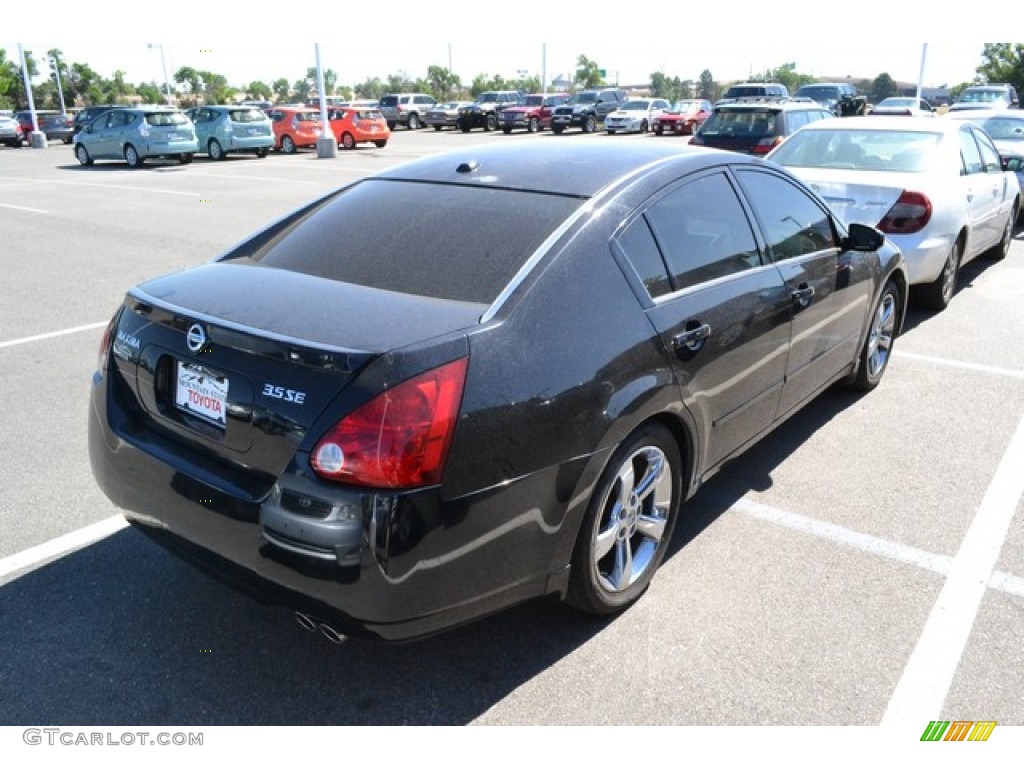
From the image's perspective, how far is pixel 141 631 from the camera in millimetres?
3064

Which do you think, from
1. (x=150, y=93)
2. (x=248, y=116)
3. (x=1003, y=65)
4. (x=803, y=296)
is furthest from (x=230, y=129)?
(x=150, y=93)

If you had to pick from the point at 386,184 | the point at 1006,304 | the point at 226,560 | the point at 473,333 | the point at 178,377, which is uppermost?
the point at 386,184

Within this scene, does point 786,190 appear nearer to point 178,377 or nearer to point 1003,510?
point 1003,510

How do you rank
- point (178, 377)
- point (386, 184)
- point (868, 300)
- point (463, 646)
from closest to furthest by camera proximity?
point (178, 377) < point (463, 646) < point (386, 184) < point (868, 300)

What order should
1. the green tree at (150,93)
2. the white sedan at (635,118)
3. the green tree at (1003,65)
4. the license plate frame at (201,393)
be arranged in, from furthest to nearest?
1. the green tree at (150,93)
2. the green tree at (1003,65)
3. the white sedan at (635,118)
4. the license plate frame at (201,393)

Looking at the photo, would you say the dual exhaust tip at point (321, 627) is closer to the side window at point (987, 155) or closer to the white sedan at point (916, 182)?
the white sedan at point (916, 182)

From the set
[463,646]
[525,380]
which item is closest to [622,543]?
[463,646]

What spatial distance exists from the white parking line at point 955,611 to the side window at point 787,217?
1.51 metres

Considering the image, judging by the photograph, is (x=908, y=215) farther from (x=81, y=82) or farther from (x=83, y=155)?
(x=81, y=82)

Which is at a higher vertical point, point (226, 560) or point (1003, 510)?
point (226, 560)

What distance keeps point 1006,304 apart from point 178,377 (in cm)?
762

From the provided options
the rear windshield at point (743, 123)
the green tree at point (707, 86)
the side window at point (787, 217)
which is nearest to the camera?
the side window at point (787, 217)

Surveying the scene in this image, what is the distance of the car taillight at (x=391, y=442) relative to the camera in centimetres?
236

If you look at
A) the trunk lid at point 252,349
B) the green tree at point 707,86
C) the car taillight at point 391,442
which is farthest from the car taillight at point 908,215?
the green tree at point 707,86
